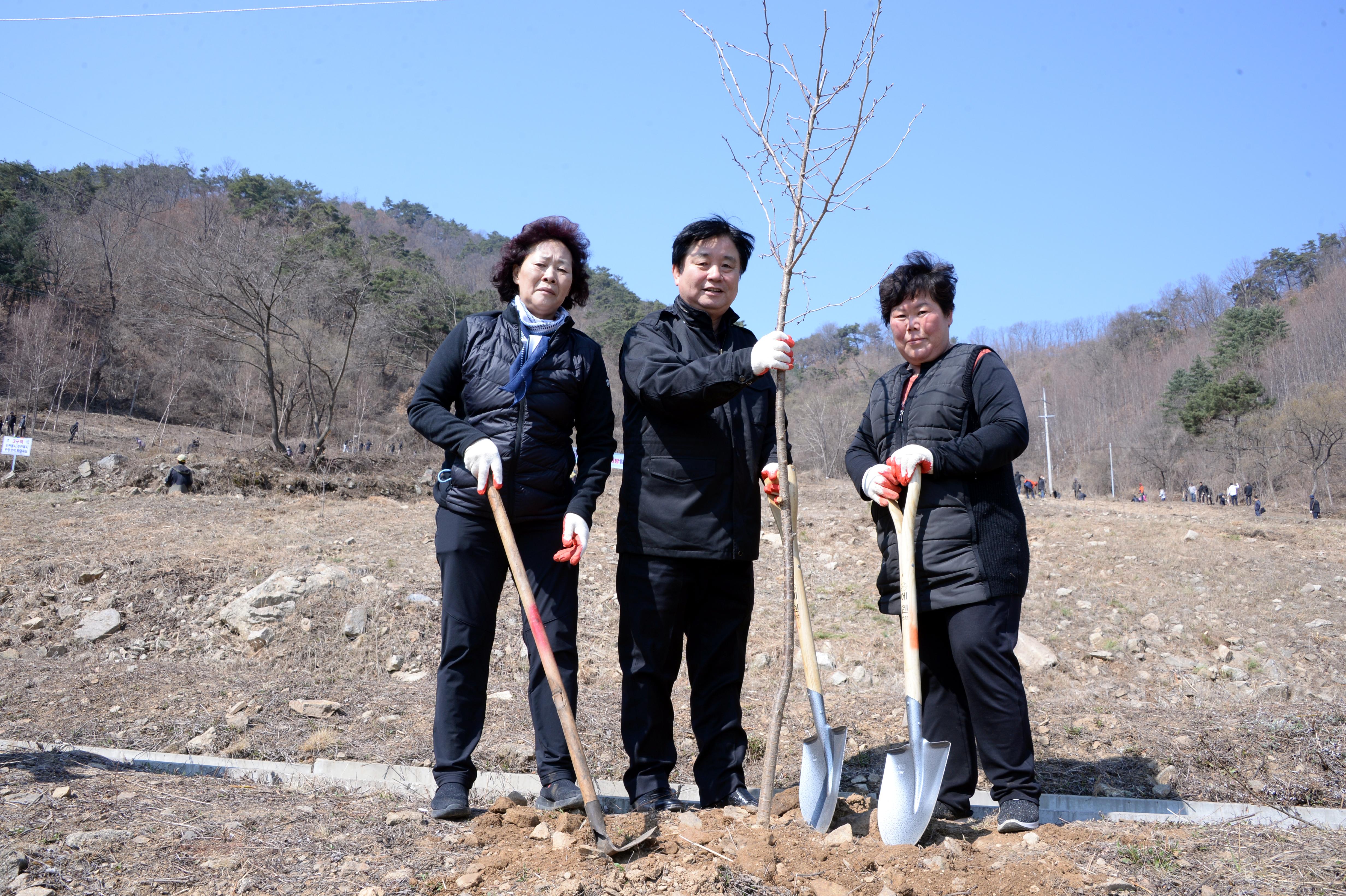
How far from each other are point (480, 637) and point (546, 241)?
4.54ft

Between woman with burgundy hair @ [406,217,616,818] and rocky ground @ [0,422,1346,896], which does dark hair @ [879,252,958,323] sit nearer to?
woman with burgundy hair @ [406,217,616,818]

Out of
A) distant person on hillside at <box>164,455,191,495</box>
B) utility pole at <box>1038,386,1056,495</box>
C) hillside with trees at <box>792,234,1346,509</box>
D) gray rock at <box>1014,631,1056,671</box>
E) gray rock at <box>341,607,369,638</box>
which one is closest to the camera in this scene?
gray rock at <box>1014,631,1056,671</box>

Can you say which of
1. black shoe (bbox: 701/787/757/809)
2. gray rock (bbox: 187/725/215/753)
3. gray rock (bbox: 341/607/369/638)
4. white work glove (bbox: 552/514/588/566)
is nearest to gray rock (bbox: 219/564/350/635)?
gray rock (bbox: 341/607/369/638)

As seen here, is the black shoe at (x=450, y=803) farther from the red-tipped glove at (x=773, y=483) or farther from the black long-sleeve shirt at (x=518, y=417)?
the red-tipped glove at (x=773, y=483)

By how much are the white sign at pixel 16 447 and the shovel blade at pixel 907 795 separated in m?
15.4

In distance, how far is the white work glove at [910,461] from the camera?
8.56 ft

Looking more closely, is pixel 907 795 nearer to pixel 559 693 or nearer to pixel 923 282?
pixel 559 693

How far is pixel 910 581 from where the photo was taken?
101 inches

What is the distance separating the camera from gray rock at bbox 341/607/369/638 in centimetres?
569

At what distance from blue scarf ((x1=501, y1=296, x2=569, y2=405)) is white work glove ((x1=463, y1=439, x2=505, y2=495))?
0.24 m

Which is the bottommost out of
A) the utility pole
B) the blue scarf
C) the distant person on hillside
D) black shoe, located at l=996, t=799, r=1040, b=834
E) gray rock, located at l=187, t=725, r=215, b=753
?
gray rock, located at l=187, t=725, r=215, b=753

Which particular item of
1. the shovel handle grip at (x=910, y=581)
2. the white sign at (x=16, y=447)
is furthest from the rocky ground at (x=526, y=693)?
the white sign at (x=16, y=447)

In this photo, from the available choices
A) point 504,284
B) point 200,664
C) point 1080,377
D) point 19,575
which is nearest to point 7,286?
point 19,575

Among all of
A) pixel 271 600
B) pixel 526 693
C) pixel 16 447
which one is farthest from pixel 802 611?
pixel 16 447
